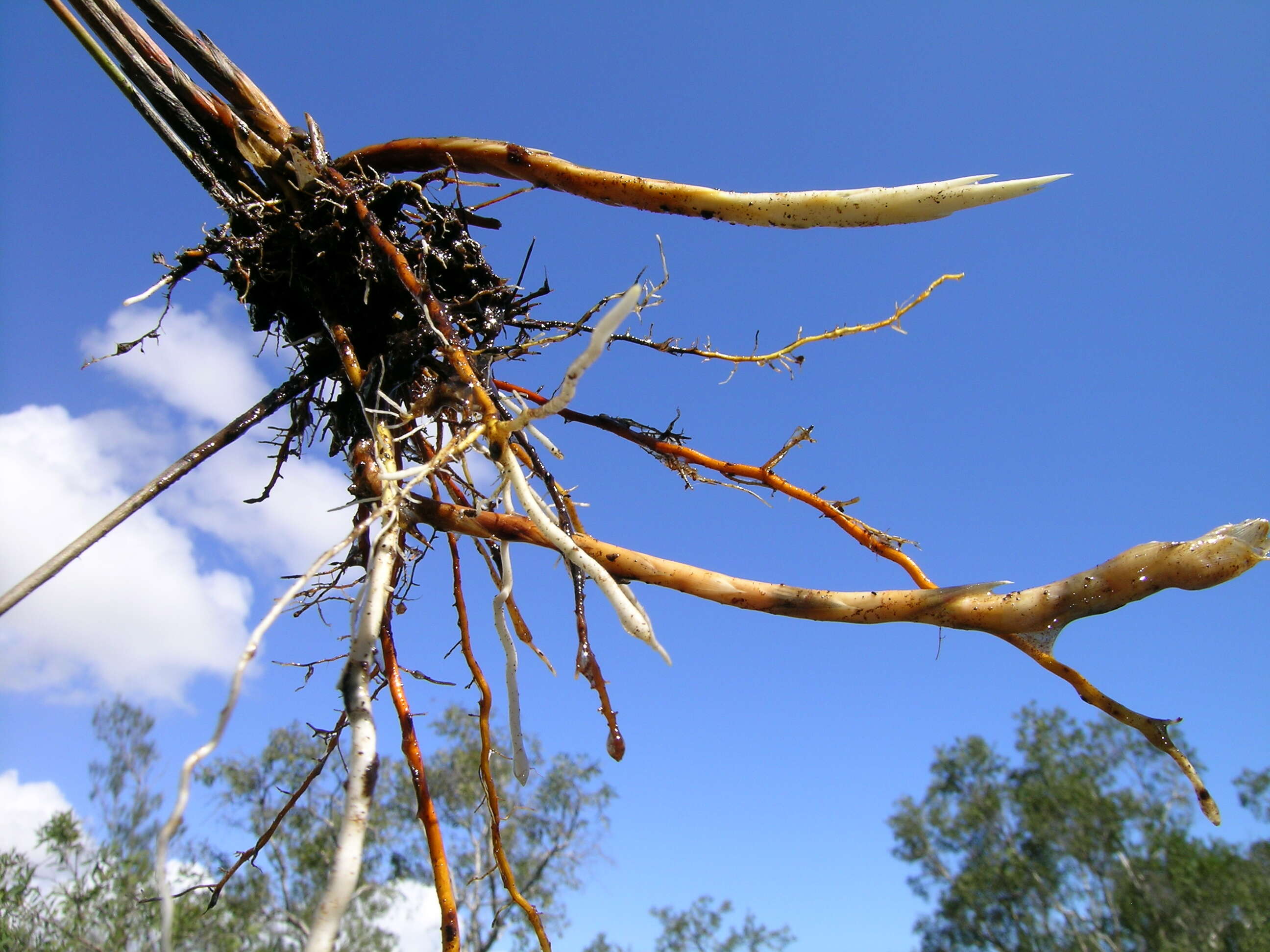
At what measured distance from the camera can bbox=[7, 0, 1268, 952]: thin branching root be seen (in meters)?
1.03

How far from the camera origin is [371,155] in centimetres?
164

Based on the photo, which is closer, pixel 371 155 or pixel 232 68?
pixel 232 68

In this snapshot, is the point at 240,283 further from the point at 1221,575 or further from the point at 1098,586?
the point at 1221,575

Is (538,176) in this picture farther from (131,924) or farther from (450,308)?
(131,924)

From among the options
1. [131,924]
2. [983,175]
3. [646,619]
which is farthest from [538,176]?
[131,924]

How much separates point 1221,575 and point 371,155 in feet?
5.52

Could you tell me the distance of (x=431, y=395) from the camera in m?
1.33

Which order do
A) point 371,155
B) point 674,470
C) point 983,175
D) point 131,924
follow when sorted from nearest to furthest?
point 983,175 → point 371,155 → point 674,470 → point 131,924

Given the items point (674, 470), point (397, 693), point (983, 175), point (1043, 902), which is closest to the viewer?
point (983, 175)

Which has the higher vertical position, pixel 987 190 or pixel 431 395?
pixel 987 190

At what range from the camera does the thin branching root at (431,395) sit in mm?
1033

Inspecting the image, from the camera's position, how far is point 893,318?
165cm

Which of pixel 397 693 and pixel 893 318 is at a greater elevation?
pixel 893 318

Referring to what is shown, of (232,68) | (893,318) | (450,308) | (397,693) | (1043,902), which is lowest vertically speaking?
(397,693)
